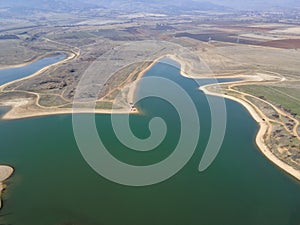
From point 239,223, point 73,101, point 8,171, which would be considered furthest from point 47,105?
point 239,223

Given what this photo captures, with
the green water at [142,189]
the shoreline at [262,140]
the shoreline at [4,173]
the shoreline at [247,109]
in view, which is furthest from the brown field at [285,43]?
the shoreline at [4,173]

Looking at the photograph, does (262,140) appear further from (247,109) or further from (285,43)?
(285,43)

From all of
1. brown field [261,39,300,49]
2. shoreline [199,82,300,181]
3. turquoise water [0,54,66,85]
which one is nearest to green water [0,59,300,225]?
shoreline [199,82,300,181]

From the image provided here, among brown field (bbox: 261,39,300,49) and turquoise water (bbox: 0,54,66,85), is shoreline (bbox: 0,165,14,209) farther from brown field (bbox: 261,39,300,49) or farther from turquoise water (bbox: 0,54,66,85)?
brown field (bbox: 261,39,300,49)

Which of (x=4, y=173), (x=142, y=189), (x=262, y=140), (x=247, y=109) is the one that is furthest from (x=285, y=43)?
(x=4, y=173)

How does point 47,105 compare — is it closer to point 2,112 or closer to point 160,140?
point 2,112

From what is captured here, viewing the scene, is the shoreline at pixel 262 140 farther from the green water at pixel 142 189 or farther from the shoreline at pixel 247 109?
the green water at pixel 142 189

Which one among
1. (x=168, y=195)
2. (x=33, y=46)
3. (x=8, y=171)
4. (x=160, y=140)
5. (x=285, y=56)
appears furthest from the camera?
(x=33, y=46)
